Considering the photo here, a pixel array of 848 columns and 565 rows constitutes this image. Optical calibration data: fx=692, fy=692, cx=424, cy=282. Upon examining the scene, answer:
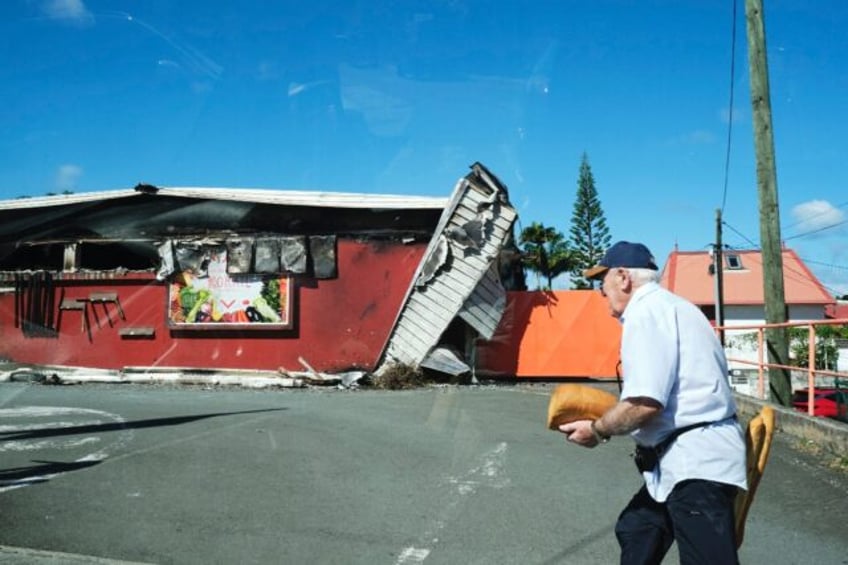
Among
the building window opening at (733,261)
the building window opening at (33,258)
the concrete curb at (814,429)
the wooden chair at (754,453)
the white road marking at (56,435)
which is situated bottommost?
the white road marking at (56,435)

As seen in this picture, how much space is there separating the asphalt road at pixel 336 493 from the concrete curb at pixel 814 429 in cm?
27

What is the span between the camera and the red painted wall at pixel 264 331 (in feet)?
52.0

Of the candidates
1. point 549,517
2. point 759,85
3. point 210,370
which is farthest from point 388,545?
point 210,370

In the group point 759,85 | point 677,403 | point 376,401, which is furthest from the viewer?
point 376,401

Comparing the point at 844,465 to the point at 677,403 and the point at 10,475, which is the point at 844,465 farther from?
the point at 10,475

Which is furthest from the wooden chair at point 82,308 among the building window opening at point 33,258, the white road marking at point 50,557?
the white road marking at point 50,557

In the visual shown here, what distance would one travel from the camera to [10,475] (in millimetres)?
6176

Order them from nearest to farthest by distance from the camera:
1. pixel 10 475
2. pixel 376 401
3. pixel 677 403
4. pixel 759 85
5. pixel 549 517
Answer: pixel 677 403 < pixel 549 517 < pixel 10 475 < pixel 759 85 < pixel 376 401

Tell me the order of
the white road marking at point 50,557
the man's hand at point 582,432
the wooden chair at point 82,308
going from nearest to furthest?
the man's hand at point 582,432 → the white road marking at point 50,557 → the wooden chair at point 82,308

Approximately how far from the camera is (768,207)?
10.3 metres

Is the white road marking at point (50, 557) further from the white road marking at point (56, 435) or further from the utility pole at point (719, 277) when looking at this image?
the utility pole at point (719, 277)

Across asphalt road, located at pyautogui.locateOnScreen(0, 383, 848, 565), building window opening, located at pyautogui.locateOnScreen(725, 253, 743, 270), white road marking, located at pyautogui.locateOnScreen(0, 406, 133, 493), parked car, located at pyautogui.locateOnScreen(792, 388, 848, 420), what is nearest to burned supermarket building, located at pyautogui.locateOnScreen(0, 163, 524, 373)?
asphalt road, located at pyautogui.locateOnScreen(0, 383, 848, 565)

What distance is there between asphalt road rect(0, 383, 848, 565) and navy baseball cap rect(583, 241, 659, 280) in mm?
2249

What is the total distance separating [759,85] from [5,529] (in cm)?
1100
